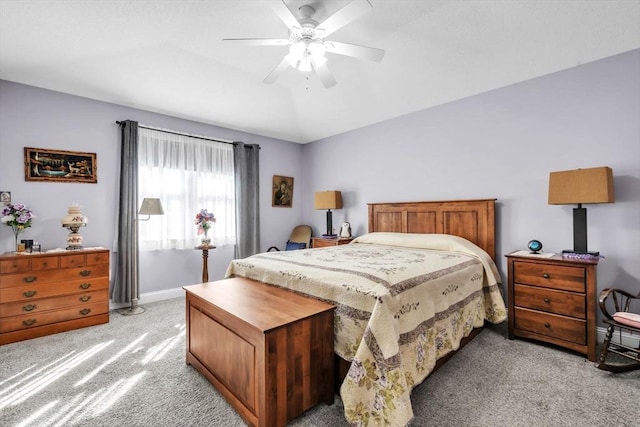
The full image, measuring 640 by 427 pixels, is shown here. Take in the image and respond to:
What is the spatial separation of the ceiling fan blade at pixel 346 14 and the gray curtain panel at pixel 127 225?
3193mm

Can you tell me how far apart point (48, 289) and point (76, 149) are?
1763mm

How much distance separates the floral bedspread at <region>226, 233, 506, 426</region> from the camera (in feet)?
5.43

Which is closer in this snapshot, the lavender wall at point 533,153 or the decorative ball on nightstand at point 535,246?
the lavender wall at point 533,153

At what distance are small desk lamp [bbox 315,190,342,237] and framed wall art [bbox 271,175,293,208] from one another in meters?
0.89

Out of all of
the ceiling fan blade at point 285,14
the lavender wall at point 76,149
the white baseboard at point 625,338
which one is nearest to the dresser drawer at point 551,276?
the white baseboard at point 625,338

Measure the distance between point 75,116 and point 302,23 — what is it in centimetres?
334

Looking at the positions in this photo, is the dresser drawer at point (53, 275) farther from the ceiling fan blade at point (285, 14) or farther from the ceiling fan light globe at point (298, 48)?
the ceiling fan blade at point (285, 14)

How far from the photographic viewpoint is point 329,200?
5168 millimetres

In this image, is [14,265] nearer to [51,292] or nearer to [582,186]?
[51,292]

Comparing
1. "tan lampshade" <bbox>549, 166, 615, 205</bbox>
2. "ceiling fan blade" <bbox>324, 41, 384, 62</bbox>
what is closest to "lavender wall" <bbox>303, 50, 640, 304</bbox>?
"tan lampshade" <bbox>549, 166, 615, 205</bbox>

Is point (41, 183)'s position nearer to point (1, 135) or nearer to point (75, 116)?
Result: point (1, 135)

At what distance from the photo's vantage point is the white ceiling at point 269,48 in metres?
2.57

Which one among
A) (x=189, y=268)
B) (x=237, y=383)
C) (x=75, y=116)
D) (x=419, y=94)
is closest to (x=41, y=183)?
(x=75, y=116)

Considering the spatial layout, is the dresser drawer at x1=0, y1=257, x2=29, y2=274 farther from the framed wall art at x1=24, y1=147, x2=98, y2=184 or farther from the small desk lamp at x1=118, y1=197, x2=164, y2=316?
the small desk lamp at x1=118, y1=197, x2=164, y2=316
